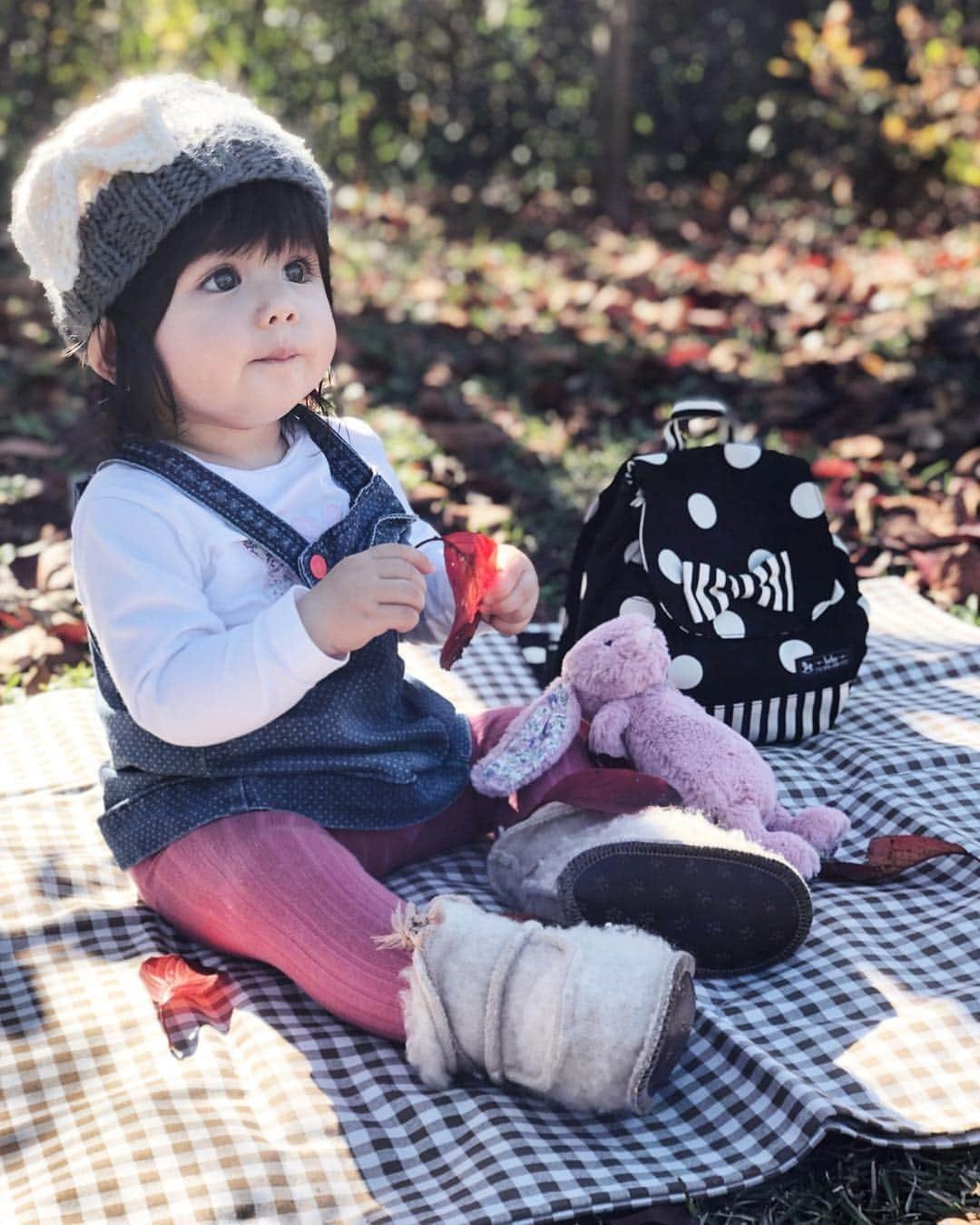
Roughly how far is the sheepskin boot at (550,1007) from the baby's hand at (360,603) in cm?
35

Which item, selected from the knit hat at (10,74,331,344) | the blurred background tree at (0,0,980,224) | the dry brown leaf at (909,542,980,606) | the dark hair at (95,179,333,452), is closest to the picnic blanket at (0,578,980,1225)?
the dark hair at (95,179,333,452)

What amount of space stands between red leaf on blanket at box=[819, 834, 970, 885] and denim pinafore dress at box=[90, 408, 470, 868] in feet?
1.93

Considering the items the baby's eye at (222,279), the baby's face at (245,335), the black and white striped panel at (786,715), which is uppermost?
the baby's eye at (222,279)

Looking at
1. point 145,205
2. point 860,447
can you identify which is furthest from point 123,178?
point 860,447

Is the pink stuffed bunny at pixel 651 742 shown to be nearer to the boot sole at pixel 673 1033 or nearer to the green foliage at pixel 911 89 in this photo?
the boot sole at pixel 673 1033

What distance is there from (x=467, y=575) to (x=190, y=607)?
0.40 m

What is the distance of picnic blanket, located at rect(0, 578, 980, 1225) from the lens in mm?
1625

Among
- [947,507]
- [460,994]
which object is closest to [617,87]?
[947,507]

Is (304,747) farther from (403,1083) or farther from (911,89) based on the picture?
(911,89)

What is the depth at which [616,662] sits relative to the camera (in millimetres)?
2238

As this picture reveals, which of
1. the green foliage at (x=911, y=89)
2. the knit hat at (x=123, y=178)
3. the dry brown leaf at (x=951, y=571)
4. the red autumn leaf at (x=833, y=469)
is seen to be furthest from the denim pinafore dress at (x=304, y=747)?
the green foliage at (x=911, y=89)

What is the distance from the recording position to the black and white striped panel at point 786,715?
2.57 meters

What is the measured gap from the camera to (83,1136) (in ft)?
5.58

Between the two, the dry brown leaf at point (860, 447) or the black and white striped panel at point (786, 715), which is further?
the dry brown leaf at point (860, 447)
